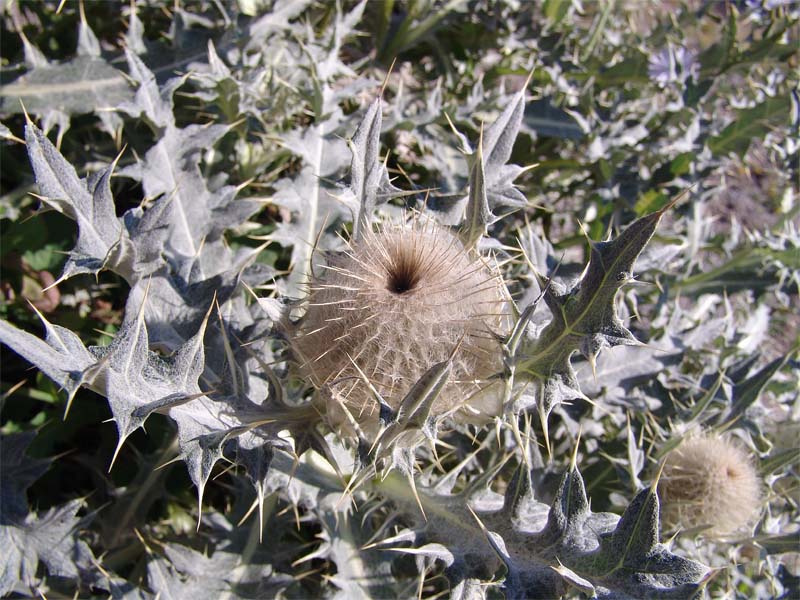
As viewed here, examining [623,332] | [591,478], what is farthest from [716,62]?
[623,332]

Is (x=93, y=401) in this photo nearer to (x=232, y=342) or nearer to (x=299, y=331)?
(x=232, y=342)

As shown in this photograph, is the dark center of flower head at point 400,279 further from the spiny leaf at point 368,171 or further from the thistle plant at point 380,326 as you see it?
the spiny leaf at point 368,171

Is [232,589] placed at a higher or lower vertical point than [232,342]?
lower

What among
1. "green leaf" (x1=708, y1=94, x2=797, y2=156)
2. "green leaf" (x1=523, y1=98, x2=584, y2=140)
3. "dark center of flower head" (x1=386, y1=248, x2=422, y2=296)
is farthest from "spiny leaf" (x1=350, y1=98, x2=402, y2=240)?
"green leaf" (x1=708, y1=94, x2=797, y2=156)

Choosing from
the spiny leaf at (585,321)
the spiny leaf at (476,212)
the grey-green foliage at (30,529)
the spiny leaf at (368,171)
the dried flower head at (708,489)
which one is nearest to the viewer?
the spiny leaf at (585,321)

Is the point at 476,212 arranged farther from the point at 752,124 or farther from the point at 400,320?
Answer: the point at 752,124

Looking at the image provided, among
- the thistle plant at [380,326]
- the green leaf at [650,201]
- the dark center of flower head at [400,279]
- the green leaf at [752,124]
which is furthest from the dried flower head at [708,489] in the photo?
the green leaf at [752,124]

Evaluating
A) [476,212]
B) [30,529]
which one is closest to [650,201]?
[476,212]
